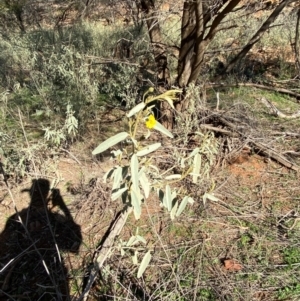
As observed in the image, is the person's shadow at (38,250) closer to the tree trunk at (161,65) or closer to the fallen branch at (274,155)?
the tree trunk at (161,65)

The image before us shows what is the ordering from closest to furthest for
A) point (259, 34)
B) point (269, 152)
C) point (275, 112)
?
1. point (269, 152)
2. point (275, 112)
3. point (259, 34)

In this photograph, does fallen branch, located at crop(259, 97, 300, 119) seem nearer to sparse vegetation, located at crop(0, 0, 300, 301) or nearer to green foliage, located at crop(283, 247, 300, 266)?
sparse vegetation, located at crop(0, 0, 300, 301)

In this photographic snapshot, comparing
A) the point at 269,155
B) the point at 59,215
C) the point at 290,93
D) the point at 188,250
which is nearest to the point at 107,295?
the point at 188,250

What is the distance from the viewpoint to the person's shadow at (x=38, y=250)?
2023mm

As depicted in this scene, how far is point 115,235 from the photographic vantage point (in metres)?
2.25

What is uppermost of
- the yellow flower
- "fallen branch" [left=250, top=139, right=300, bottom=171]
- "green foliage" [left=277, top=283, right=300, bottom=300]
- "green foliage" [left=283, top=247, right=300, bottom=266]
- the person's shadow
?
the yellow flower

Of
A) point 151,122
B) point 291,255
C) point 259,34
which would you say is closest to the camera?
point 151,122

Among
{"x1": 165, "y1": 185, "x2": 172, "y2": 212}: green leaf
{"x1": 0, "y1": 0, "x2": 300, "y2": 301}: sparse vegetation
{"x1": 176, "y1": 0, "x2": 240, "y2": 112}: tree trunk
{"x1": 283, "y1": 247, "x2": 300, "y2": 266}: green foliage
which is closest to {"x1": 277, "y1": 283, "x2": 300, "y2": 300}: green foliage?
{"x1": 0, "y1": 0, "x2": 300, "y2": 301}: sparse vegetation

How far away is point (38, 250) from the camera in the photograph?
2221 millimetres

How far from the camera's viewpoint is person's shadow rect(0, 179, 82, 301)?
6.64 ft

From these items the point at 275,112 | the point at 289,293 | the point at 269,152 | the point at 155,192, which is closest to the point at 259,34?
the point at 275,112

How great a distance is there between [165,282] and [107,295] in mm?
364

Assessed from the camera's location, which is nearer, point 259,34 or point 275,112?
point 275,112

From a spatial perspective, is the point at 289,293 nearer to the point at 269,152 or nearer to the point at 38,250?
the point at 269,152
